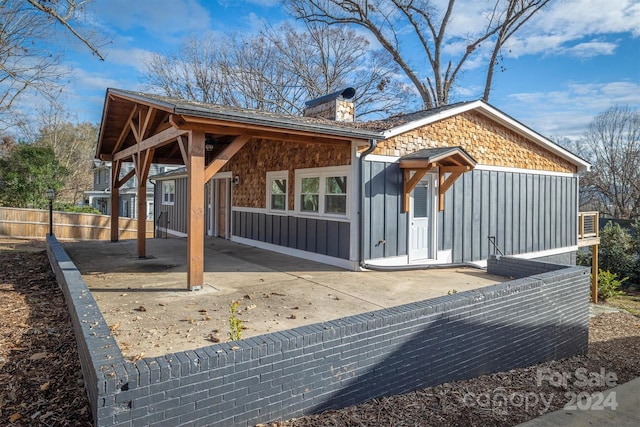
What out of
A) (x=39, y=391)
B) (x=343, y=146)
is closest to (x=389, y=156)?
(x=343, y=146)

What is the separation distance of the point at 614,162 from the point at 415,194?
24.3 m

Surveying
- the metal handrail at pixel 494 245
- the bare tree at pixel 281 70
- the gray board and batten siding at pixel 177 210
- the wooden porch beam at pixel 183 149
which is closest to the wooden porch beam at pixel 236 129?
the wooden porch beam at pixel 183 149

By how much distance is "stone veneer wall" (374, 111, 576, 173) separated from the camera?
8352 millimetres

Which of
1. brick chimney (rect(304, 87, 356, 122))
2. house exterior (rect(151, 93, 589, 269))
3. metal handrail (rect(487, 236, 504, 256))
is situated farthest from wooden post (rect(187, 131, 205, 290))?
metal handrail (rect(487, 236, 504, 256))

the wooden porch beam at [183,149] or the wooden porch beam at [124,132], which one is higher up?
the wooden porch beam at [124,132]

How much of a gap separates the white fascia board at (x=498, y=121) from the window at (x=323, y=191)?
130cm

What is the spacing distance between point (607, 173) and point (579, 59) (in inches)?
370

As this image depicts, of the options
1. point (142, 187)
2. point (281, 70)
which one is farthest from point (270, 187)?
point (281, 70)

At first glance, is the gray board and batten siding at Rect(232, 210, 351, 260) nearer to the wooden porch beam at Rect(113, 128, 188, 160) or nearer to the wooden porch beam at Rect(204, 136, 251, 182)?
the wooden porch beam at Rect(204, 136, 251, 182)

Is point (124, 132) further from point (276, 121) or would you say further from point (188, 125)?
point (276, 121)

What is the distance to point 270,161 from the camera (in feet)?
33.8

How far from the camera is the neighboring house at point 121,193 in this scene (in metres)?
24.7

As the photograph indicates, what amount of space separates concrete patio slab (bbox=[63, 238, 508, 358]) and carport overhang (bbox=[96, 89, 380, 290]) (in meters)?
0.70

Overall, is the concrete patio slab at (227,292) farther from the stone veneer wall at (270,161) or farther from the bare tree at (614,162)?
the bare tree at (614,162)
